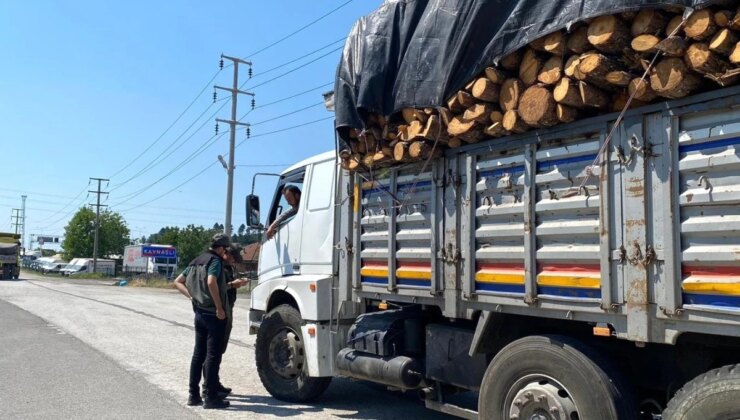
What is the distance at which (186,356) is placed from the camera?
973cm

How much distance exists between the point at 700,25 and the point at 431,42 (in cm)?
199

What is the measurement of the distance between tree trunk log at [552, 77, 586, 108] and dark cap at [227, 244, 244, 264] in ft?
14.9

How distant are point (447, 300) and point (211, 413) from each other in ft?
9.75

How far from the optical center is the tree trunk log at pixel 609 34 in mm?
3447

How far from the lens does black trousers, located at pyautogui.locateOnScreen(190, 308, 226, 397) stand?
6598mm

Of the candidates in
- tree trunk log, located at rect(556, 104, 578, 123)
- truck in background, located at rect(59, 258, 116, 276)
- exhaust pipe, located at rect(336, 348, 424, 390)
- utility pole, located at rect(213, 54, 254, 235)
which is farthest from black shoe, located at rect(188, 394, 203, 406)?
truck in background, located at rect(59, 258, 116, 276)

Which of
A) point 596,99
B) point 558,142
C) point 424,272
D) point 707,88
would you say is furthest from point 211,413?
point 707,88

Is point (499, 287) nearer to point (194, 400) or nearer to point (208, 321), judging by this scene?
point (208, 321)

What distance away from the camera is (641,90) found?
3.44 metres

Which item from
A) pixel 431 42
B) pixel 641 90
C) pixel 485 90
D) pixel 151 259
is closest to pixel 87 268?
pixel 151 259

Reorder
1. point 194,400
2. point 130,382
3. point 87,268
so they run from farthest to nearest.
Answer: point 87,268, point 130,382, point 194,400

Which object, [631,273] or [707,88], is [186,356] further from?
[707,88]

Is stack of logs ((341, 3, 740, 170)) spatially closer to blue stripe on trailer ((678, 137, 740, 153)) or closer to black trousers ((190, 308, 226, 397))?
blue stripe on trailer ((678, 137, 740, 153))

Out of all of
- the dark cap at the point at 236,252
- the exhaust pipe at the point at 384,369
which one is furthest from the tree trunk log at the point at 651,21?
the dark cap at the point at 236,252
